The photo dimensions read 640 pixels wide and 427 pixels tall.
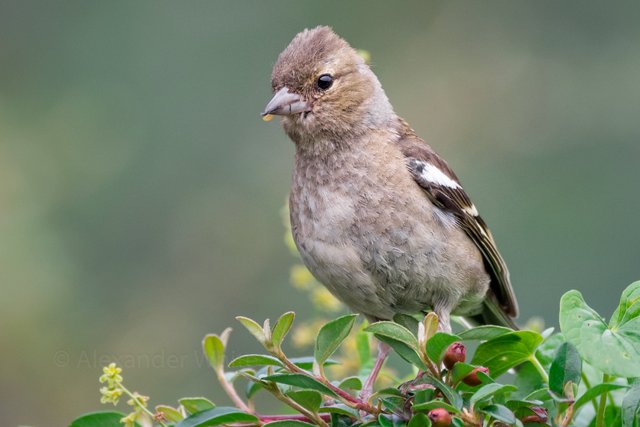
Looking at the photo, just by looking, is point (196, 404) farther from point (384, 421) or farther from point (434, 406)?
point (434, 406)

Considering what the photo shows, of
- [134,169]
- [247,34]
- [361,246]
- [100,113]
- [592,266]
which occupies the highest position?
[247,34]

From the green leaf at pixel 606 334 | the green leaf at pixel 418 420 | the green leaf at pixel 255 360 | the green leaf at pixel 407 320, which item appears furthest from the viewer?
the green leaf at pixel 407 320

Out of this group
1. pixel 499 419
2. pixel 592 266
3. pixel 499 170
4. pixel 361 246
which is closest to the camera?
pixel 499 419

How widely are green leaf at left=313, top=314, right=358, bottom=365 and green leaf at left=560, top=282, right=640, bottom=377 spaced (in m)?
0.57

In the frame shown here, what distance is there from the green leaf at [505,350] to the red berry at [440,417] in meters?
0.31

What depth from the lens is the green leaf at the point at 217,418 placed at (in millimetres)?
2496

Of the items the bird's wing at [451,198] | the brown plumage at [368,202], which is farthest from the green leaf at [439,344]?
the bird's wing at [451,198]

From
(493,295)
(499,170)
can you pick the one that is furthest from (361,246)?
(499,170)

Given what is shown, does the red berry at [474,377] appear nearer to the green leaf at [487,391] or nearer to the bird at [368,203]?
the green leaf at [487,391]

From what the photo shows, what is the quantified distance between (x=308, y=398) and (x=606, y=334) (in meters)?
0.78

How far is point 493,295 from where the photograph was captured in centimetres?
464

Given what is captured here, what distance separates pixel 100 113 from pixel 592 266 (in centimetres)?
357

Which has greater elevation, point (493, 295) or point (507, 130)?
point (507, 130)

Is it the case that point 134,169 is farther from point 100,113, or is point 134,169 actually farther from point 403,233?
point 403,233
